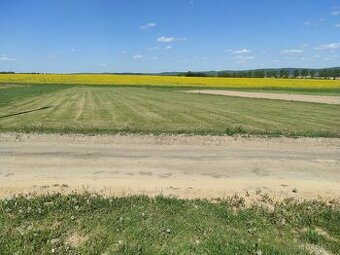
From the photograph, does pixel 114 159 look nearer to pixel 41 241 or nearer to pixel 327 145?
pixel 41 241

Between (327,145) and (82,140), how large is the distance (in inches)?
335

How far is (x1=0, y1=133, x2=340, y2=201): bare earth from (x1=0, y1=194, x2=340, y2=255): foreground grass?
2.59 feet

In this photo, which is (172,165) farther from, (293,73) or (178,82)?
(293,73)

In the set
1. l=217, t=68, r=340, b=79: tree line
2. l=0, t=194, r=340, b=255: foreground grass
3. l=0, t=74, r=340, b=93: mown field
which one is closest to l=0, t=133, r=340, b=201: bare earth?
l=0, t=194, r=340, b=255: foreground grass

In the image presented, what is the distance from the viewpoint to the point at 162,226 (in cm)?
625

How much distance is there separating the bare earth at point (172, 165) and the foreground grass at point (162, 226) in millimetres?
788

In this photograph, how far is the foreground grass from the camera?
564cm

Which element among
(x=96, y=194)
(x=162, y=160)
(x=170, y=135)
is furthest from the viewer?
(x=170, y=135)

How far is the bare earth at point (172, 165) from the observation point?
8.23m

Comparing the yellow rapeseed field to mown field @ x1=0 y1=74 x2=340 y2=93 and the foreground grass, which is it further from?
the foreground grass

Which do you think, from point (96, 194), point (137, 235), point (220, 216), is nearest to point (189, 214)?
point (220, 216)

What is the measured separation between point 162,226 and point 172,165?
3993mm

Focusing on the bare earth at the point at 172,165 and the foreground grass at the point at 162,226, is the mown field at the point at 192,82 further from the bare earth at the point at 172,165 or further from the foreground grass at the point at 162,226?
the foreground grass at the point at 162,226

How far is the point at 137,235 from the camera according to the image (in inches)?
235
